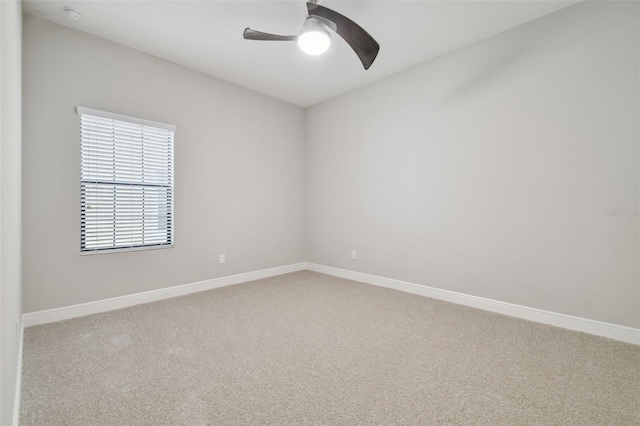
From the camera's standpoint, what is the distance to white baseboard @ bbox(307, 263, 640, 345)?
2287 mm

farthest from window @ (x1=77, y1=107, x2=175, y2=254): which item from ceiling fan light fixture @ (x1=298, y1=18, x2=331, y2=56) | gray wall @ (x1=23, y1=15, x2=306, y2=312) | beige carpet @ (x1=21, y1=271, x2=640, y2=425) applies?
ceiling fan light fixture @ (x1=298, y1=18, x2=331, y2=56)

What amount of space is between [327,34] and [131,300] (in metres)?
3.21

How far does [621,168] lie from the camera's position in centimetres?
228

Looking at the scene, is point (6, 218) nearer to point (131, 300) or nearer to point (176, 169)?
point (131, 300)

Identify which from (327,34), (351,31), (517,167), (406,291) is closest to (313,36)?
(327,34)

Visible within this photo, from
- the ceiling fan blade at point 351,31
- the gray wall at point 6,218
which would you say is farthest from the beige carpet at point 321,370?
the ceiling fan blade at point 351,31

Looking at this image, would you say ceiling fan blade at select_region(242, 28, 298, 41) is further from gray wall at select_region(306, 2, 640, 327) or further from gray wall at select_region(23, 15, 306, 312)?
gray wall at select_region(306, 2, 640, 327)

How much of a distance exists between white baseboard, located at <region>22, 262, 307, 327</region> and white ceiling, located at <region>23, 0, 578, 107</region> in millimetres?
2656

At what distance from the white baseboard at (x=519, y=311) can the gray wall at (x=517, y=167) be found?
6 cm

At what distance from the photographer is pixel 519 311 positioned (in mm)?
2758

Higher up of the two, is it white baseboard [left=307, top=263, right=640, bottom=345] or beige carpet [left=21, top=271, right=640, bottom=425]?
white baseboard [left=307, top=263, right=640, bottom=345]

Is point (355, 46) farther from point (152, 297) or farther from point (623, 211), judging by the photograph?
point (152, 297)

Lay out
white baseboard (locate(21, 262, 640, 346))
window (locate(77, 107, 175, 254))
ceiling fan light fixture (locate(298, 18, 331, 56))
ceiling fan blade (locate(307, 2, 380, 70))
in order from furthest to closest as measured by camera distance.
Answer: window (locate(77, 107, 175, 254)) < white baseboard (locate(21, 262, 640, 346)) < ceiling fan light fixture (locate(298, 18, 331, 56)) < ceiling fan blade (locate(307, 2, 380, 70))

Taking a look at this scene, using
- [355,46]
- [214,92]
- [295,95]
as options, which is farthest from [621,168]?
[214,92]
